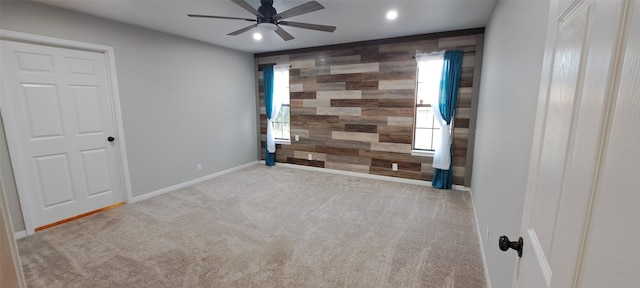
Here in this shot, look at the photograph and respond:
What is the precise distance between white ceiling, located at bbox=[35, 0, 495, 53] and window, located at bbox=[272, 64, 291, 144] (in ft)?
3.57

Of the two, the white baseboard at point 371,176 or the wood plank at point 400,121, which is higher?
the wood plank at point 400,121

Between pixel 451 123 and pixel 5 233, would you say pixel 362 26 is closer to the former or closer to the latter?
pixel 451 123

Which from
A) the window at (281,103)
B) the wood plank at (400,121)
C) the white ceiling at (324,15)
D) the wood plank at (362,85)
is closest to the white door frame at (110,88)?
the white ceiling at (324,15)

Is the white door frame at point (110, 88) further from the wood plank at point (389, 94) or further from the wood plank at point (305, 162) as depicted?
the wood plank at point (389, 94)

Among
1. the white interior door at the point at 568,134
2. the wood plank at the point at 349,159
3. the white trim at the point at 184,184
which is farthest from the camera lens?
the wood plank at the point at 349,159

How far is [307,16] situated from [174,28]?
1981 mm

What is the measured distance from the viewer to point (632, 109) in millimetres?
381

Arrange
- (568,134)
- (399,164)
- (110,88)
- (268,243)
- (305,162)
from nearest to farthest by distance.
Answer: (568,134) → (268,243) → (110,88) → (399,164) → (305,162)

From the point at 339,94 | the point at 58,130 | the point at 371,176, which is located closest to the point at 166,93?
the point at 58,130

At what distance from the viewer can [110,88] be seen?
3354 millimetres

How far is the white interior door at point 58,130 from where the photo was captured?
2.65m

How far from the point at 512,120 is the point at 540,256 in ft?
3.80

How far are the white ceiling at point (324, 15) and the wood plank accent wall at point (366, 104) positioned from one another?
30 centimetres

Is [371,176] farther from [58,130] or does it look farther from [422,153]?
[58,130]
